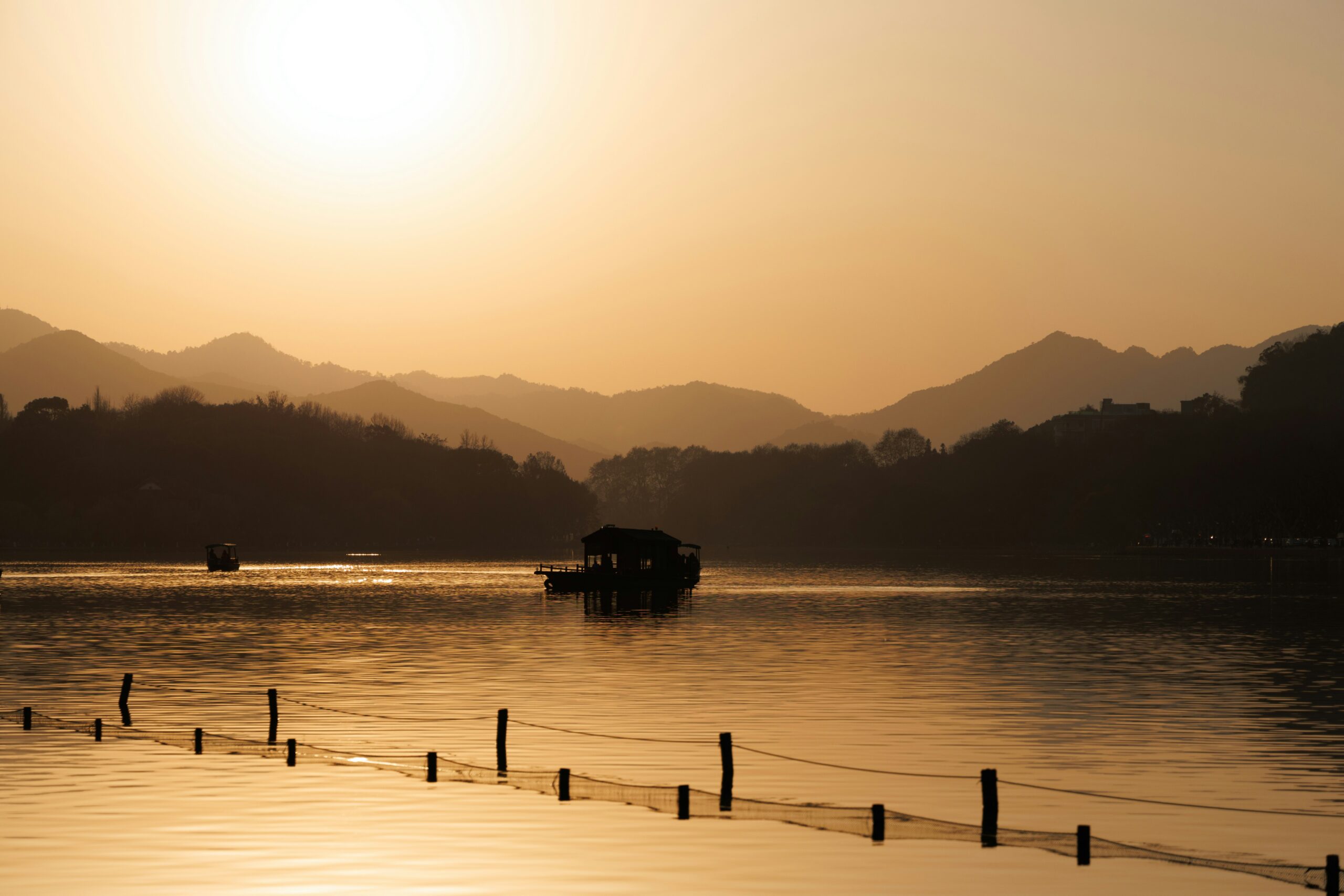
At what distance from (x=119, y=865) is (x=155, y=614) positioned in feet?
283

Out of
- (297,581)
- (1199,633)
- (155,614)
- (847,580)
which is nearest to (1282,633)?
(1199,633)

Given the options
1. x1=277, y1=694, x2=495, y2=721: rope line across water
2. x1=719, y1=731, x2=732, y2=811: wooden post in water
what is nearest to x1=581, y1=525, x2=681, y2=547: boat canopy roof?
x1=277, y1=694, x2=495, y2=721: rope line across water

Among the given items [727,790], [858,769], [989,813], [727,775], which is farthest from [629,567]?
[989,813]

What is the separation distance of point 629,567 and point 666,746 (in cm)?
9715

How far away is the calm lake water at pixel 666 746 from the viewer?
84.1 ft

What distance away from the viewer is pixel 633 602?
132000 mm

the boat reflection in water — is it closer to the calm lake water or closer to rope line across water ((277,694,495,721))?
the calm lake water

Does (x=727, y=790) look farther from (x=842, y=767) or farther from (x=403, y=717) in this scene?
(x=403, y=717)

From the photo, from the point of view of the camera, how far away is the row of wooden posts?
80.2 feet

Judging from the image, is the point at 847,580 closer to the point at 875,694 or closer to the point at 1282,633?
the point at 1282,633

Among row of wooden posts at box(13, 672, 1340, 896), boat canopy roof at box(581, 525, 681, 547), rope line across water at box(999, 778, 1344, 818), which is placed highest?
boat canopy roof at box(581, 525, 681, 547)

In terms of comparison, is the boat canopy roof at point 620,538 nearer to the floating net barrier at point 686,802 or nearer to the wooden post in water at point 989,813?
the floating net barrier at point 686,802

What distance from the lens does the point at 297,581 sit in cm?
17475

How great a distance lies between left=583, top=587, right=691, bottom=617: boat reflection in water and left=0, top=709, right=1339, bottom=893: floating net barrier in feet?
227
